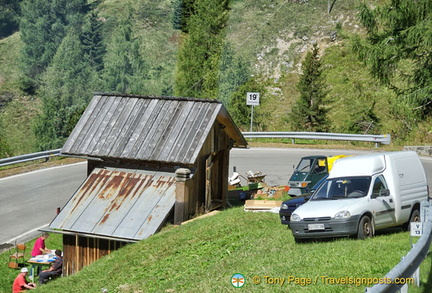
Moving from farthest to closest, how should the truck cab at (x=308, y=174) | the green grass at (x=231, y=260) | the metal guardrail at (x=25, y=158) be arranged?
the metal guardrail at (x=25, y=158)
the truck cab at (x=308, y=174)
the green grass at (x=231, y=260)

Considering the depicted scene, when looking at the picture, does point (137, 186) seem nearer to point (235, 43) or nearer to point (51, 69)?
point (235, 43)

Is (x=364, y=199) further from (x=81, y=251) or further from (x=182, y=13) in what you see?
(x=182, y=13)

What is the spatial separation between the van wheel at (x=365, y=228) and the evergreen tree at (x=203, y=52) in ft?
126

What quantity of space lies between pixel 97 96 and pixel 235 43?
4571cm

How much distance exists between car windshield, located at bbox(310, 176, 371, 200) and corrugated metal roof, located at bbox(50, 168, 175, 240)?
571 cm

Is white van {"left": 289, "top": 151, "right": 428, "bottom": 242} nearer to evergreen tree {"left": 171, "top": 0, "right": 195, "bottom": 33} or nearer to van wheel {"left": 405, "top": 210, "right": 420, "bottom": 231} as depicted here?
van wheel {"left": 405, "top": 210, "right": 420, "bottom": 231}

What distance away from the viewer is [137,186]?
69.8ft

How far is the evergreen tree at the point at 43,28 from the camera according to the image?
81500mm

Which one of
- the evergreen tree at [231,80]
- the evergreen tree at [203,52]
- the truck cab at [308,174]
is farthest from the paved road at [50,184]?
the evergreen tree at [203,52]

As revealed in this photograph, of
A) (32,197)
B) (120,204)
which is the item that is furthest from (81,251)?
(32,197)

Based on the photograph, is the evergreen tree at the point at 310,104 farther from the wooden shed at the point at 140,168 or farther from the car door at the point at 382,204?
the car door at the point at 382,204

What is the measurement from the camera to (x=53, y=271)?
1961 cm

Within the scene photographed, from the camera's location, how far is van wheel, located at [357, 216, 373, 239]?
1406 centimetres

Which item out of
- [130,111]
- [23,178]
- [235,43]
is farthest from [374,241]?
[235,43]
